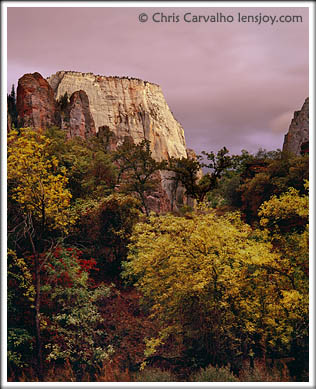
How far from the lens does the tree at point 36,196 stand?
8.20m

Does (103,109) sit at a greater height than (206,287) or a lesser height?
greater

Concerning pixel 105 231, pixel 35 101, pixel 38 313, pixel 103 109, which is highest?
pixel 103 109

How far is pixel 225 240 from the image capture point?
7.64 metres

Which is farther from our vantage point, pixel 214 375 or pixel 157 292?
pixel 157 292

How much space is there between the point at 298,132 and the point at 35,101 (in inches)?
762

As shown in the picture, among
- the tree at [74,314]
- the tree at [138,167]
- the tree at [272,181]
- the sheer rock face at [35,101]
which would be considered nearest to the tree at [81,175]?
the tree at [74,314]

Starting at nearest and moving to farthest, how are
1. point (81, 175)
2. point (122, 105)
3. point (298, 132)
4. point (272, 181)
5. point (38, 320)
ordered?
1. point (38, 320)
2. point (272, 181)
3. point (298, 132)
4. point (81, 175)
5. point (122, 105)

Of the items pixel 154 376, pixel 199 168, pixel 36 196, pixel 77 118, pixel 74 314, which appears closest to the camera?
pixel 154 376

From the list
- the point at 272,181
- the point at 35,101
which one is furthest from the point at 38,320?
the point at 35,101

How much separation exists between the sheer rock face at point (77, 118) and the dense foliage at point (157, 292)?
19319 millimetres

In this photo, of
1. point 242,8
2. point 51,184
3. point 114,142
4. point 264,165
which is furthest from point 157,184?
point 114,142

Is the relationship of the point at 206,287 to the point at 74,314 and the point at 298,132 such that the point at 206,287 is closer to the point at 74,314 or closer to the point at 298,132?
the point at 74,314

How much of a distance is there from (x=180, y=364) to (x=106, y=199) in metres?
5.01

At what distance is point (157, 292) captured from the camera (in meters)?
7.98
